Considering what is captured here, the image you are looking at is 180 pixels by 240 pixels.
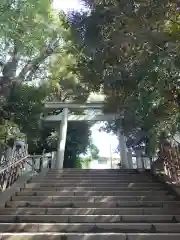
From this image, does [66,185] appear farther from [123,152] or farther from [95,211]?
[123,152]

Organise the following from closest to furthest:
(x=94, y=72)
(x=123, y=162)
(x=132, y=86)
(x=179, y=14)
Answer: (x=179, y=14)
(x=132, y=86)
(x=94, y=72)
(x=123, y=162)

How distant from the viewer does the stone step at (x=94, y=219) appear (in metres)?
5.22

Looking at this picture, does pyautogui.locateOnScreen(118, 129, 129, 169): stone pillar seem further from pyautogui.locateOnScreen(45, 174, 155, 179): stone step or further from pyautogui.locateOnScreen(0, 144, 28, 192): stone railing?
pyautogui.locateOnScreen(0, 144, 28, 192): stone railing

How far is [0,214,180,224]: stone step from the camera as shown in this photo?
17.1 ft

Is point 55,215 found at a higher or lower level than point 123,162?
lower

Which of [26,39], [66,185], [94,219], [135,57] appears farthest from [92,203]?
[26,39]

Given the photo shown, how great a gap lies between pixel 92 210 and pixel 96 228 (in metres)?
1.05

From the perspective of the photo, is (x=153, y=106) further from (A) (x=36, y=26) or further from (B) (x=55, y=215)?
(A) (x=36, y=26)

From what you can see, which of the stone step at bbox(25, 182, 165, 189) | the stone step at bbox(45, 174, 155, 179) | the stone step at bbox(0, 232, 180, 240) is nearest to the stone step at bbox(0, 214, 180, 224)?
the stone step at bbox(0, 232, 180, 240)

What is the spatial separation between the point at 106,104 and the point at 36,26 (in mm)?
4716

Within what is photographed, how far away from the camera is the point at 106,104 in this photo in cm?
718

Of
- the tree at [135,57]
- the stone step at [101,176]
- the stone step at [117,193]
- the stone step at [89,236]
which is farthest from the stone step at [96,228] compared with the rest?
the stone step at [101,176]

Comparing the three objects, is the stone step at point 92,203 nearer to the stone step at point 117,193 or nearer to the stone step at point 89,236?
the stone step at point 117,193

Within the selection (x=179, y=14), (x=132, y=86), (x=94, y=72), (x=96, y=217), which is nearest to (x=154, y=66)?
(x=132, y=86)
